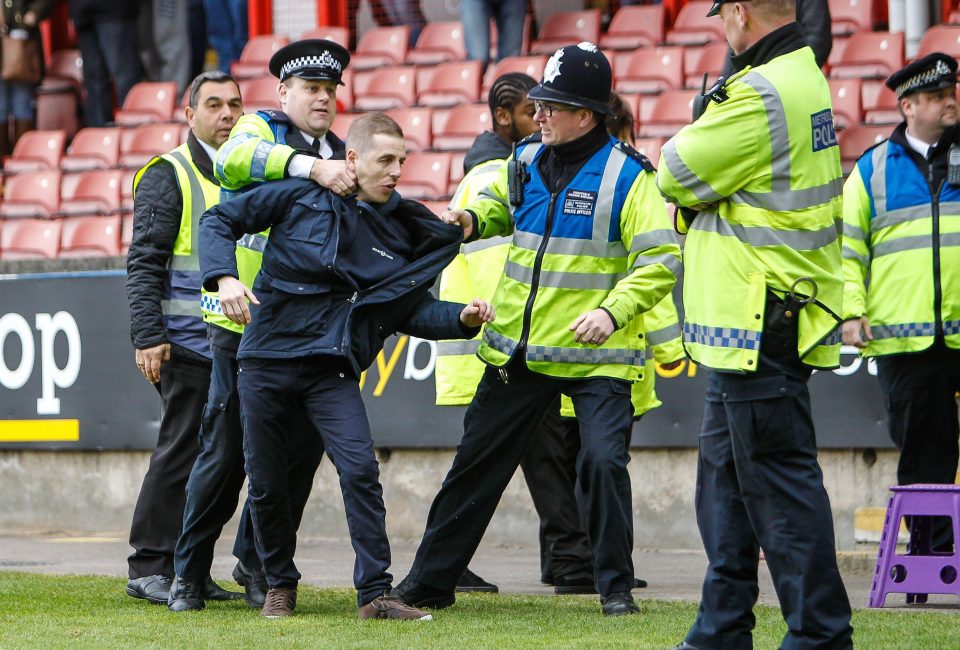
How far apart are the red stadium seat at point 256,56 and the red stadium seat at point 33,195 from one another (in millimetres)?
1900

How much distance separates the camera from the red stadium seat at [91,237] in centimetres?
1273

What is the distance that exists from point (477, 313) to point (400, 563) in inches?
111

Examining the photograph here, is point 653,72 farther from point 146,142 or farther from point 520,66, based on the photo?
point 146,142

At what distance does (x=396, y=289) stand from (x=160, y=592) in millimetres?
1730

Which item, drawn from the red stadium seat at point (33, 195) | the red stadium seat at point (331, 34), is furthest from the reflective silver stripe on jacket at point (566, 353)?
the red stadium seat at point (331, 34)

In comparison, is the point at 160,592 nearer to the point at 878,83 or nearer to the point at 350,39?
the point at 878,83

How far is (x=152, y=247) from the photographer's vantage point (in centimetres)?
695

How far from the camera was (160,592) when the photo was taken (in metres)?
6.81

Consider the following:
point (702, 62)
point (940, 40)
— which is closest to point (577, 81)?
point (940, 40)

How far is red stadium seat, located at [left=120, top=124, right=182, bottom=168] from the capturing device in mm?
13883

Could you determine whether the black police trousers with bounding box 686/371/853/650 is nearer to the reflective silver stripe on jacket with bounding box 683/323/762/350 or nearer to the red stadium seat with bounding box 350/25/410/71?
the reflective silver stripe on jacket with bounding box 683/323/762/350

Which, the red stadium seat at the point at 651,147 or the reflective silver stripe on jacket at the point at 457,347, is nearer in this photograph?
the reflective silver stripe on jacket at the point at 457,347

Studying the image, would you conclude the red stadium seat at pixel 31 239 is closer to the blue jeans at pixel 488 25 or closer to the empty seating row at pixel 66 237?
the empty seating row at pixel 66 237

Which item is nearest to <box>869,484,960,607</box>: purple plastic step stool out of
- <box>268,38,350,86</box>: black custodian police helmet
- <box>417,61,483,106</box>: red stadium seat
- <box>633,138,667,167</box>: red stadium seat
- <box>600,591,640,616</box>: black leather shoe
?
<box>600,591,640,616</box>: black leather shoe
